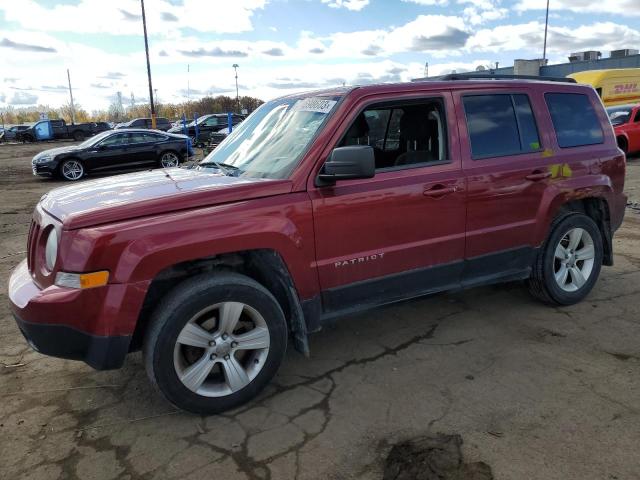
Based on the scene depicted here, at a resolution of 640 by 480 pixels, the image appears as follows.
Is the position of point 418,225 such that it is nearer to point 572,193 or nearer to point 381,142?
point 381,142

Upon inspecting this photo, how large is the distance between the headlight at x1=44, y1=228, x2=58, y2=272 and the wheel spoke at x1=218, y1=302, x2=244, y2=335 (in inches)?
37.2

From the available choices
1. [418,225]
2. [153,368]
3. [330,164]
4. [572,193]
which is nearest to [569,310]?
[572,193]

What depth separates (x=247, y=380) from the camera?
10.2ft

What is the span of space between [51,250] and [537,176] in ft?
11.4

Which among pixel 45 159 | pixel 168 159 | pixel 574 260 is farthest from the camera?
pixel 168 159

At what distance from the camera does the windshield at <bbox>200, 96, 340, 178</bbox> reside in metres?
3.36

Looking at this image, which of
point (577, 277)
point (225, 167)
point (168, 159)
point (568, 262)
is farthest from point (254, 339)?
point (168, 159)

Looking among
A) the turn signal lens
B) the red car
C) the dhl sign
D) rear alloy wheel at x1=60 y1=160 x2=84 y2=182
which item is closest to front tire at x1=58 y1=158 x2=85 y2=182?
rear alloy wheel at x1=60 y1=160 x2=84 y2=182

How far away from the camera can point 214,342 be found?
9.82 ft

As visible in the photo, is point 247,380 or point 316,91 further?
point 316,91

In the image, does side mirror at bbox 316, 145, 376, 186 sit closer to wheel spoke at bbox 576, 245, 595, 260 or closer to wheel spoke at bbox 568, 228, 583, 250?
wheel spoke at bbox 568, 228, 583, 250

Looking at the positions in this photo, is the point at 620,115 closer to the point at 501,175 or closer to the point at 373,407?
the point at 501,175

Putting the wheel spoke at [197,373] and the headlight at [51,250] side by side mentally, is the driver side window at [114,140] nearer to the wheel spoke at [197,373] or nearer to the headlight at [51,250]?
the headlight at [51,250]

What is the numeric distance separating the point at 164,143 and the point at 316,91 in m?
13.4
